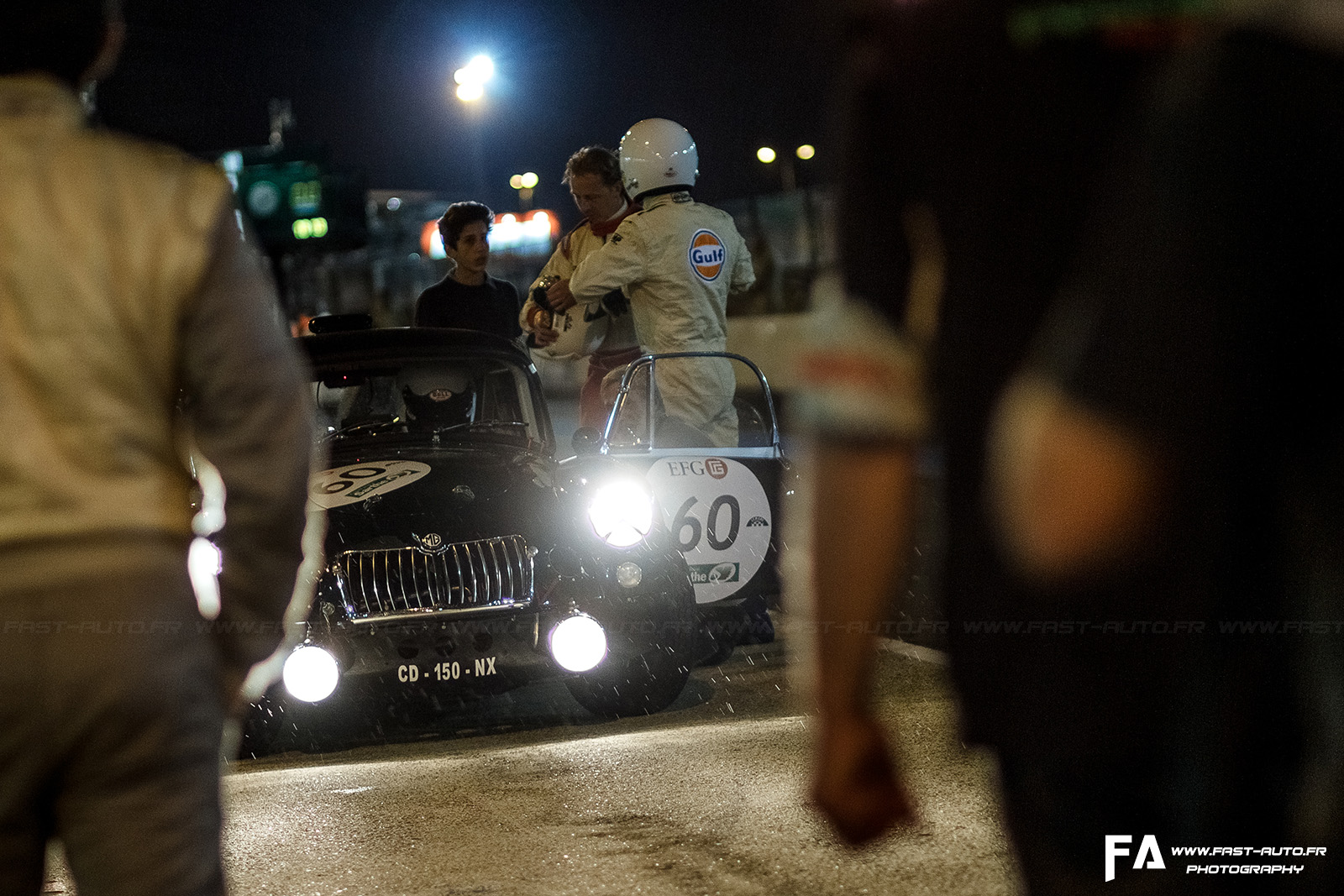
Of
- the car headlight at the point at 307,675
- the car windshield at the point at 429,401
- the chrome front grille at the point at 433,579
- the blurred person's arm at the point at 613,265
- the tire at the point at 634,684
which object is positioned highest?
the blurred person's arm at the point at 613,265

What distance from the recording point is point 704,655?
23.6ft

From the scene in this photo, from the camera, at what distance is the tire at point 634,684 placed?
5.91 m

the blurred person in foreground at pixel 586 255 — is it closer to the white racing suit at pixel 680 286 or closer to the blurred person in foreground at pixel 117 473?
the white racing suit at pixel 680 286

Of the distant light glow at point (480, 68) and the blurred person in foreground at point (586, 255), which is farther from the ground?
the distant light glow at point (480, 68)

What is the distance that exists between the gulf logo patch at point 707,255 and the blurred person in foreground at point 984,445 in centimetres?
591

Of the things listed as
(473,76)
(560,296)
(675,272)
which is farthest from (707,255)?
(473,76)

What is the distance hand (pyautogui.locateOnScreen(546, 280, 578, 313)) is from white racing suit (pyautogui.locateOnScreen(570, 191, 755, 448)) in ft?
0.44

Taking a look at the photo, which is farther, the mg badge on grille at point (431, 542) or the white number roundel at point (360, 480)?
the white number roundel at point (360, 480)

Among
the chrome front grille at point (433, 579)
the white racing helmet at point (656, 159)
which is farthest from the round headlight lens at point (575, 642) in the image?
the white racing helmet at point (656, 159)

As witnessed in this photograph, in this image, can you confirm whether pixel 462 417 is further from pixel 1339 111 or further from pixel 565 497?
pixel 1339 111

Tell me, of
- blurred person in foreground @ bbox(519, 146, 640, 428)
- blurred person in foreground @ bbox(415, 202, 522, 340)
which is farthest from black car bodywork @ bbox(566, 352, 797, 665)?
blurred person in foreground @ bbox(415, 202, 522, 340)

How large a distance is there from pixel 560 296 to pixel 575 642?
Result: 7.78 feet

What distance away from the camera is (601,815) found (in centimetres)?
445

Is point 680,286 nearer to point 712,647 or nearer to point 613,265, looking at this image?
point 613,265
